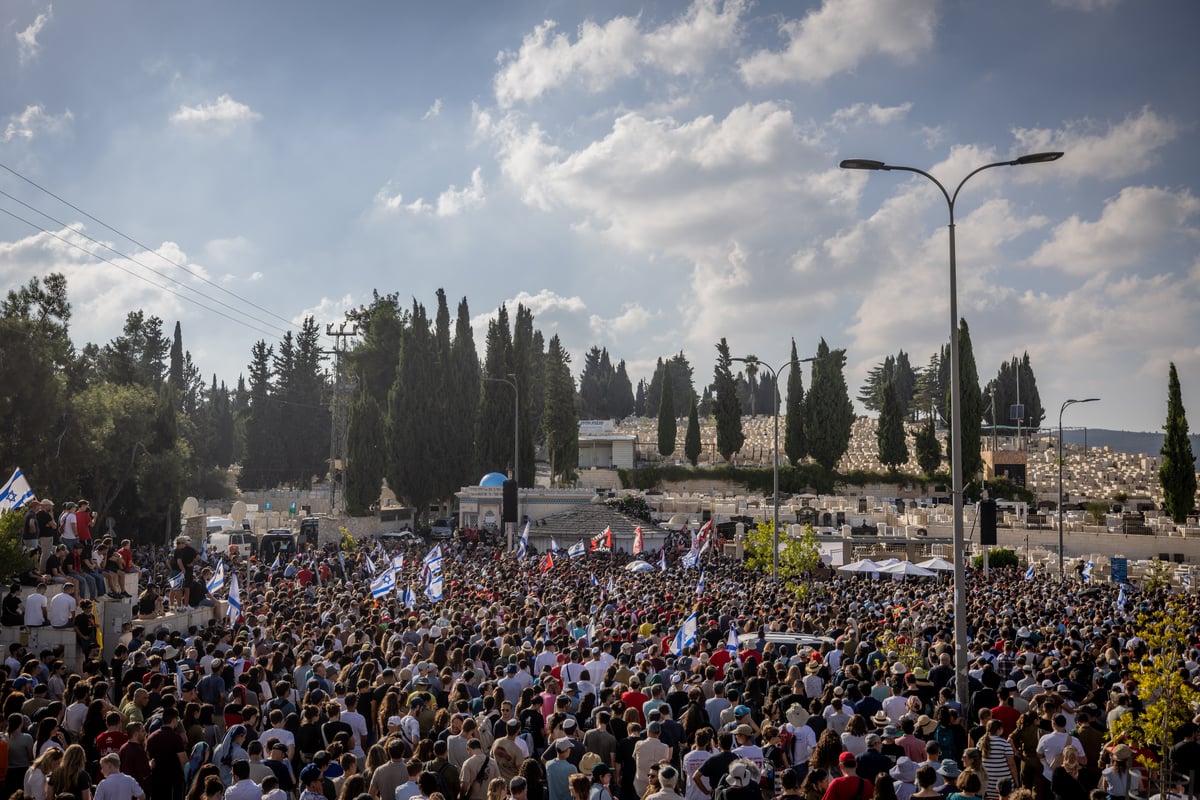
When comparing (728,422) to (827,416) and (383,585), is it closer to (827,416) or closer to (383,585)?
(827,416)

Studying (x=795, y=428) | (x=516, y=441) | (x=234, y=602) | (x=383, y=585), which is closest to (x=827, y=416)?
(x=795, y=428)

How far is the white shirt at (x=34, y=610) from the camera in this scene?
1483 cm

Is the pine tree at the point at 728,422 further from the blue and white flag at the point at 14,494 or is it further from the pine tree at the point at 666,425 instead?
the blue and white flag at the point at 14,494

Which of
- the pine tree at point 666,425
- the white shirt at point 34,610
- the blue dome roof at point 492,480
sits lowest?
the white shirt at point 34,610

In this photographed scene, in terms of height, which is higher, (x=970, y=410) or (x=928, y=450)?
(x=970, y=410)

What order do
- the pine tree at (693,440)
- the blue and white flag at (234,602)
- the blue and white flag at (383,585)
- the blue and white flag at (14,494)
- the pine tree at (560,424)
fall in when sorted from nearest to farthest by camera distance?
the blue and white flag at (14,494) < the blue and white flag at (234,602) < the blue and white flag at (383,585) < the pine tree at (560,424) < the pine tree at (693,440)

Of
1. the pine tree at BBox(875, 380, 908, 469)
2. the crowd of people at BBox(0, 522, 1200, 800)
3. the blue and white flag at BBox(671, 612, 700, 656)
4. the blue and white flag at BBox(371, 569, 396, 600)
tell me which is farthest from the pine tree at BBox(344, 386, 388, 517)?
the blue and white flag at BBox(671, 612, 700, 656)

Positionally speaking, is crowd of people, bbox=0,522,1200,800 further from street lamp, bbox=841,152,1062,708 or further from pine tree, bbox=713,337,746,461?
pine tree, bbox=713,337,746,461

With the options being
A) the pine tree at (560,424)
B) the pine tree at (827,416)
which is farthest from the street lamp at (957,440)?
the pine tree at (827,416)

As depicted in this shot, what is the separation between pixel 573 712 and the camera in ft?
33.4

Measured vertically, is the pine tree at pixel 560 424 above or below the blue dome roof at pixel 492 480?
above

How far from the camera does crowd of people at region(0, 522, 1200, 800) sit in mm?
7398

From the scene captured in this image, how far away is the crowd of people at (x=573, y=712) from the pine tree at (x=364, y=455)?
37002 mm

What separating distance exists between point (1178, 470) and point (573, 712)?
171 feet
